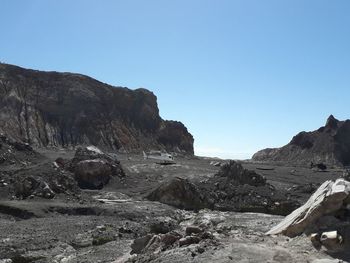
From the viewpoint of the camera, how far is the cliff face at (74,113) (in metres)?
68.7

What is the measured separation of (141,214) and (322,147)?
76204 mm

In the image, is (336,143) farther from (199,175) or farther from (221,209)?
(221,209)

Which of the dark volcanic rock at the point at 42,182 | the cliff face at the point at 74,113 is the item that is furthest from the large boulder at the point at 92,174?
the cliff face at the point at 74,113

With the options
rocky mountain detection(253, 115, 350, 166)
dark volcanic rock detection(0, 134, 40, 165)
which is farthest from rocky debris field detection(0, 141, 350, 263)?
rocky mountain detection(253, 115, 350, 166)

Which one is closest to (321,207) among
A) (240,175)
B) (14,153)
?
(240,175)

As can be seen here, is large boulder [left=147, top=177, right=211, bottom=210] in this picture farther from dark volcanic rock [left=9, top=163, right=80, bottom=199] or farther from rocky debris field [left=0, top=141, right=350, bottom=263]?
dark volcanic rock [left=9, top=163, right=80, bottom=199]

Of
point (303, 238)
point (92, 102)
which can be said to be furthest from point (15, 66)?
point (303, 238)

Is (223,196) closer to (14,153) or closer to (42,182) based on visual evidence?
(42,182)

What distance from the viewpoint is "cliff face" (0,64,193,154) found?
225ft

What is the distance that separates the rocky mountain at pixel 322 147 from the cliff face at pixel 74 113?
26357 mm

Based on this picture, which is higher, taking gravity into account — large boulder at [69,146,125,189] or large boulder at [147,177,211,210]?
large boulder at [69,146,125,189]

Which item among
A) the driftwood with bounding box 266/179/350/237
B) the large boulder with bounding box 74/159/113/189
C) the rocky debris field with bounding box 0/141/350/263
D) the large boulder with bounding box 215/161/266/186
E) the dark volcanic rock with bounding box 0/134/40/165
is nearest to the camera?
the rocky debris field with bounding box 0/141/350/263

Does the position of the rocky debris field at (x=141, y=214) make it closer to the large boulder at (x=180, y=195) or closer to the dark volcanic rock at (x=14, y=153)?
the large boulder at (x=180, y=195)

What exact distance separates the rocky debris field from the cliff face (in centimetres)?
2574
